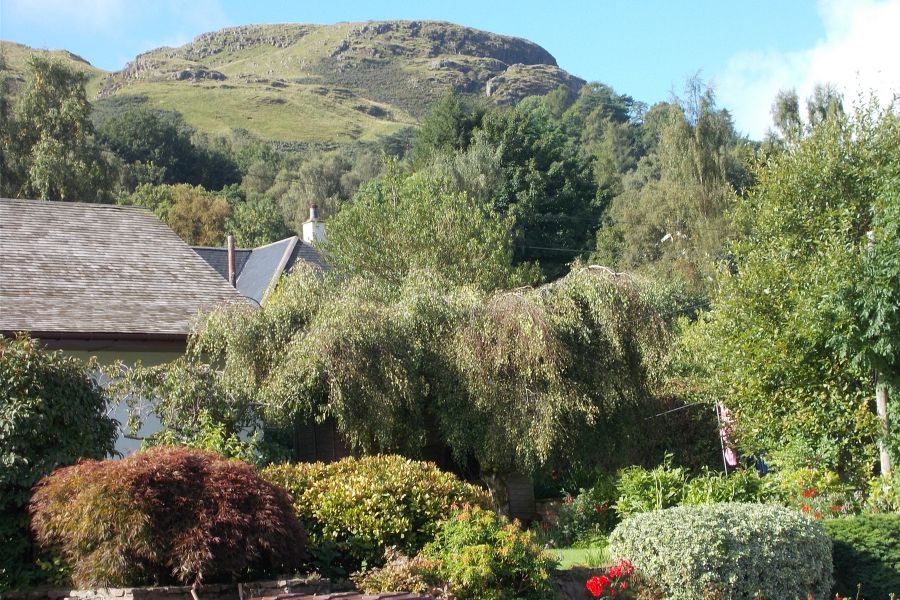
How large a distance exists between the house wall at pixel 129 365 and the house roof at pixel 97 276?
0.51 meters

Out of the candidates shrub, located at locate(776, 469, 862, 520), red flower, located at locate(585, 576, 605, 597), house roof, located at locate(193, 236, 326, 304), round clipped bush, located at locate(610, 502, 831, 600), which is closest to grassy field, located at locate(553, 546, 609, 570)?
round clipped bush, located at locate(610, 502, 831, 600)

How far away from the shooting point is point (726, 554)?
34.0 feet

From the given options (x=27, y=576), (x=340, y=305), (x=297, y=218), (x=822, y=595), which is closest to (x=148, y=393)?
(x=340, y=305)

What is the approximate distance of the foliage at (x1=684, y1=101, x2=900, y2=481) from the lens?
13289mm

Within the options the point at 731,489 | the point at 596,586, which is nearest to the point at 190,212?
the point at 731,489

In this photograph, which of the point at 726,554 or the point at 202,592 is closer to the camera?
the point at 202,592

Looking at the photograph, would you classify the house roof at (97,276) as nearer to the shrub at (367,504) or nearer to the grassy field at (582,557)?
the shrub at (367,504)

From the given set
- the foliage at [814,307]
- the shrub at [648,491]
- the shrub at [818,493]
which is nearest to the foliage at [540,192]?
the foliage at [814,307]

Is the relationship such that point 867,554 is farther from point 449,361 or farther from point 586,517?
point 449,361

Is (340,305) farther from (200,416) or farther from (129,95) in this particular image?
(129,95)

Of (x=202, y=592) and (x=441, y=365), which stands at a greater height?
(x=441, y=365)

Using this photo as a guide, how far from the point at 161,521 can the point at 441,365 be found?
254 inches

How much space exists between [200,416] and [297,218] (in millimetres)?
52506

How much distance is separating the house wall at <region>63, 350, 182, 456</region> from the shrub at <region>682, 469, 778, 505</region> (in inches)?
303
